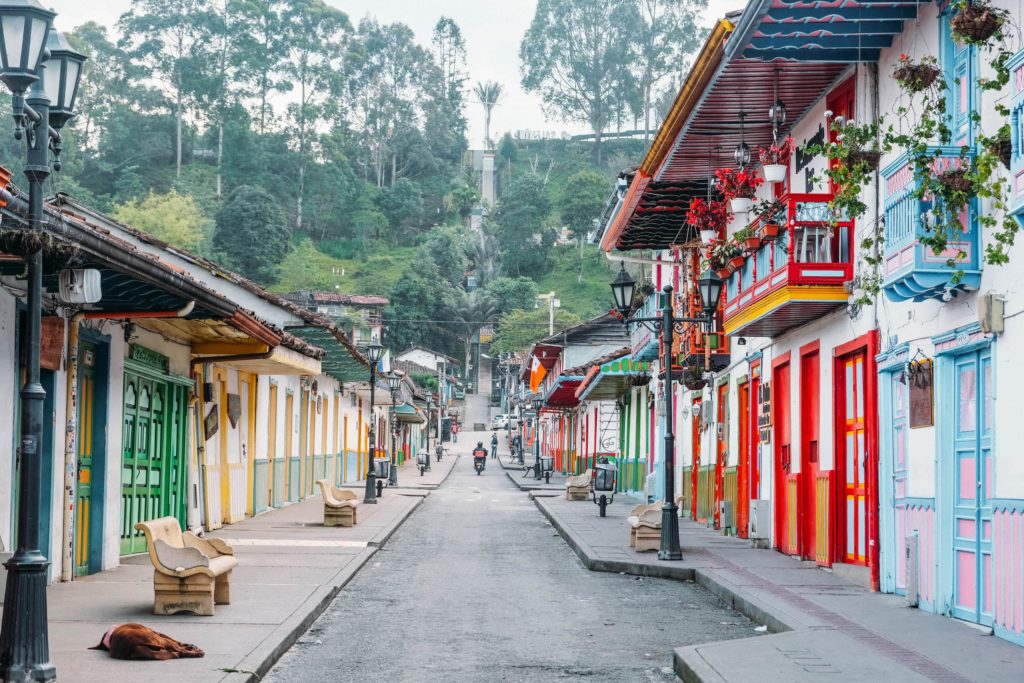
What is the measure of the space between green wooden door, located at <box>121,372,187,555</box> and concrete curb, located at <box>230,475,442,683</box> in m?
2.68

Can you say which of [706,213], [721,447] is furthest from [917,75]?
[721,447]

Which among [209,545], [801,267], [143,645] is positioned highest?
[801,267]

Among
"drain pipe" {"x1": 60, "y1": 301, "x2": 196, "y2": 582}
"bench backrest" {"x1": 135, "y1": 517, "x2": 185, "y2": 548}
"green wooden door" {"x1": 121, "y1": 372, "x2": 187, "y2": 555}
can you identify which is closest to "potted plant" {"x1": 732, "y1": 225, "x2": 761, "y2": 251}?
"drain pipe" {"x1": 60, "y1": 301, "x2": 196, "y2": 582}

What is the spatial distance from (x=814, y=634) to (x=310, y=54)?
111067 mm

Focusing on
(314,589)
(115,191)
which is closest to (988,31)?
(314,589)

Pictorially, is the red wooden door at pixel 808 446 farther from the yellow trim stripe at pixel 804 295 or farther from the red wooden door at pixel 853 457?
the yellow trim stripe at pixel 804 295

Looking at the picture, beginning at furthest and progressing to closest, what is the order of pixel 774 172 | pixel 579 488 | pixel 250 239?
pixel 250 239 < pixel 579 488 < pixel 774 172

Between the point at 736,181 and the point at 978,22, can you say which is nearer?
the point at 978,22

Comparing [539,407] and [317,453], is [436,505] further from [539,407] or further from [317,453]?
[539,407]

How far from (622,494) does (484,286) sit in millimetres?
76746

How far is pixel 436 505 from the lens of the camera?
102 ft

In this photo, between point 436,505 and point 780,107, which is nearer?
point 780,107

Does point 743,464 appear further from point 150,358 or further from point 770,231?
point 150,358

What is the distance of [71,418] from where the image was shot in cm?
1268
